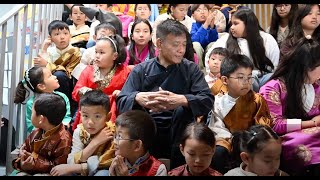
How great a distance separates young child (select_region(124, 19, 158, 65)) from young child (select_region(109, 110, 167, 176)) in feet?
3.44

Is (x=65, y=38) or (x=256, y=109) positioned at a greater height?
(x=65, y=38)

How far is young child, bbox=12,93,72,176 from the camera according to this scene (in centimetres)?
227

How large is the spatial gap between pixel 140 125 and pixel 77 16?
6.68ft

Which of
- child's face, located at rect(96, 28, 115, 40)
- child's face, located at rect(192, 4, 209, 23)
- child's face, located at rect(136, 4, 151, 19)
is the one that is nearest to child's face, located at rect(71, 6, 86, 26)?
child's face, located at rect(136, 4, 151, 19)

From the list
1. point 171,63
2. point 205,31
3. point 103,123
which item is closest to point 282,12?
point 205,31

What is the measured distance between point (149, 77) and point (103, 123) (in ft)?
1.01

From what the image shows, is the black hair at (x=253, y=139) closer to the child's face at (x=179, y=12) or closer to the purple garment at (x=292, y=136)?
the purple garment at (x=292, y=136)

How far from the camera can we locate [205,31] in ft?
11.6

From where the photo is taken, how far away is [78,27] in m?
3.96

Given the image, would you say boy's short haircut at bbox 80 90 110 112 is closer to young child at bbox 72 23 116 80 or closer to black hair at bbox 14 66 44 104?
black hair at bbox 14 66 44 104

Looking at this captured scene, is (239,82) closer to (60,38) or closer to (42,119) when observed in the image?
(42,119)

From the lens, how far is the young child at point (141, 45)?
3.17 m

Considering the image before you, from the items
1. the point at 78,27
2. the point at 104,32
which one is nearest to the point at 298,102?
the point at 104,32
